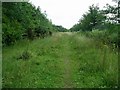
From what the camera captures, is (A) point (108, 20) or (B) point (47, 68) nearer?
(B) point (47, 68)

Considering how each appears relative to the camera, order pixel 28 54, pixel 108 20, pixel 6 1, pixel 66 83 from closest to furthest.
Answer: pixel 66 83 < pixel 28 54 < pixel 6 1 < pixel 108 20

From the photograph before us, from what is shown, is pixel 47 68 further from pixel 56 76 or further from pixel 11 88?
pixel 11 88

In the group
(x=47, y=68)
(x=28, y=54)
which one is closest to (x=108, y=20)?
(x=28, y=54)

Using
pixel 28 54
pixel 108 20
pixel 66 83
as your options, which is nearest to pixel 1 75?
pixel 66 83

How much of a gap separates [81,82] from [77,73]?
1556mm

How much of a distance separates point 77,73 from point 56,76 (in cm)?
104

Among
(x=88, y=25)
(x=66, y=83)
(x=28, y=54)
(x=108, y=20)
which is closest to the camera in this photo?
(x=66, y=83)

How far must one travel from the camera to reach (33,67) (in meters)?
12.4

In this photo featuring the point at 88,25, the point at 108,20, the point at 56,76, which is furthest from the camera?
the point at 88,25

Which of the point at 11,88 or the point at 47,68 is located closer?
the point at 11,88

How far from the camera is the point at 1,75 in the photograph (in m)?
10.0

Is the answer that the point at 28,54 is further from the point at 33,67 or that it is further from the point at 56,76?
the point at 56,76

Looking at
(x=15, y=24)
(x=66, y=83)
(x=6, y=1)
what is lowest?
(x=66, y=83)

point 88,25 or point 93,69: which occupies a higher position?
point 88,25
